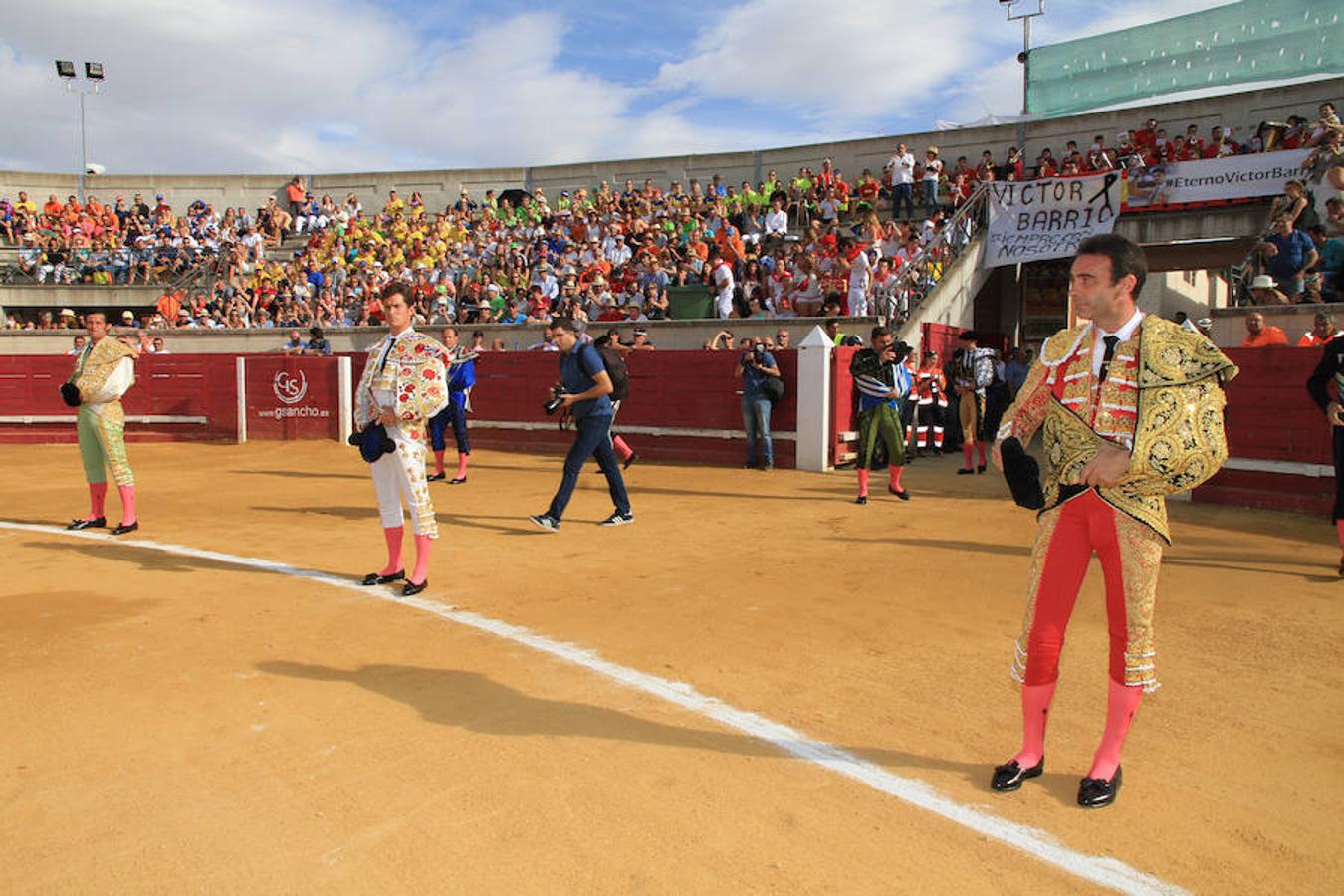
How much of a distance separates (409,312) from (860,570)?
321 cm

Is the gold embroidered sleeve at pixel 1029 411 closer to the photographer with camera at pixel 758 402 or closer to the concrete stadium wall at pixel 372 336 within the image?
the photographer with camera at pixel 758 402

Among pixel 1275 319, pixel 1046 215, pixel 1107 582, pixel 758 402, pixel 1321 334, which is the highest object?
pixel 1046 215

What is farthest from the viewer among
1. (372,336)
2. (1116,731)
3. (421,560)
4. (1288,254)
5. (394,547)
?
(372,336)

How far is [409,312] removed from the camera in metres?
5.65

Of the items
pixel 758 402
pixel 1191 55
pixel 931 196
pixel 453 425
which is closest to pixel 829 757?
pixel 453 425

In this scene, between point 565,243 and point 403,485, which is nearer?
point 403,485

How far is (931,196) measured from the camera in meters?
18.3

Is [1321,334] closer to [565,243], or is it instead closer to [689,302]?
[689,302]

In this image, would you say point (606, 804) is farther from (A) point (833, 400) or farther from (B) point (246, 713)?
(A) point (833, 400)

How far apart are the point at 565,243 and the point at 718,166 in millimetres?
4548

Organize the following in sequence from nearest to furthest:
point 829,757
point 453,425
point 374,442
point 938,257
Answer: point 829,757 → point 374,442 → point 453,425 → point 938,257

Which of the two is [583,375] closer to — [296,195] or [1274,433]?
[1274,433]

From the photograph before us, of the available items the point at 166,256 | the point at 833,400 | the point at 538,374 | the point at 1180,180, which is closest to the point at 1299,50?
the point at 1180,180

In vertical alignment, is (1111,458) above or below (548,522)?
A: above
